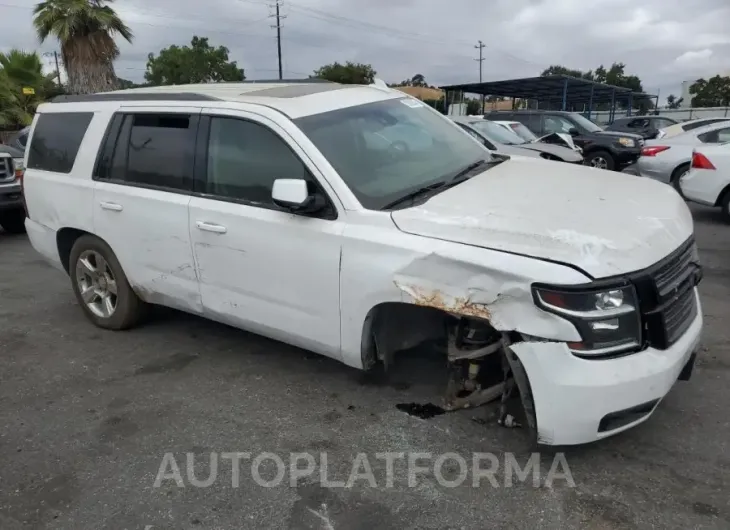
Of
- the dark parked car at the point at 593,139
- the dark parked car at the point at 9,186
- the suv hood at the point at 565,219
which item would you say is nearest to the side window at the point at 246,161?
the suv hood at the point at 565,219

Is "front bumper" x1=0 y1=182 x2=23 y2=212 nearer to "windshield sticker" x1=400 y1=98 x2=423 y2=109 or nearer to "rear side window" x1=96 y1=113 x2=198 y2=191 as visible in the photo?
"rear side window" x1=96 y1=113 x2=198 y2=191

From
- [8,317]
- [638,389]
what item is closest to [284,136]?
[638,389]

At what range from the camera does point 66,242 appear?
5.14 meters

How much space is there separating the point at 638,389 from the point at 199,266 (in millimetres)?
2696

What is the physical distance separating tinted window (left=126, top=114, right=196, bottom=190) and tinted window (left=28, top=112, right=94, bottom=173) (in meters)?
0.51

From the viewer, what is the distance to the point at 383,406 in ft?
12.2

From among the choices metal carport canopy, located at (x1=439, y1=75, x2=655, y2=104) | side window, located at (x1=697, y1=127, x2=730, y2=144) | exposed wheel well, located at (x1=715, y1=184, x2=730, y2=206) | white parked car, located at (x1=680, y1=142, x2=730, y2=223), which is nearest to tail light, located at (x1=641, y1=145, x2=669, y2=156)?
side window, located at (x1=697, y1=127, x2=730, y2=144)

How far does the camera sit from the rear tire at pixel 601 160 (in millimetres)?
14906

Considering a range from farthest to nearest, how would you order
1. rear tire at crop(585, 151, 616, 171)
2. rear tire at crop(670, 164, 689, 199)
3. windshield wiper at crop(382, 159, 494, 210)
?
rear tire at crop(585, 151, 616, 171) → rear tire at crop(670, 164, 689, 199) → windshield wiper at crop(382, 159, 494, 210)

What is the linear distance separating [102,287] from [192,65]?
216ft

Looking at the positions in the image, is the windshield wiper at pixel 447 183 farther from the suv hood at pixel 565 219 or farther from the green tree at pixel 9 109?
the green tree at pixel 9 109

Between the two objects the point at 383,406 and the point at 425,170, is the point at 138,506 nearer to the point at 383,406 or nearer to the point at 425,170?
the point at 383,406

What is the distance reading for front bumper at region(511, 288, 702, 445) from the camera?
2.72 metres

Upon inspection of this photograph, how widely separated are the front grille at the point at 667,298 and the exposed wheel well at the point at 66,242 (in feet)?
13.8
